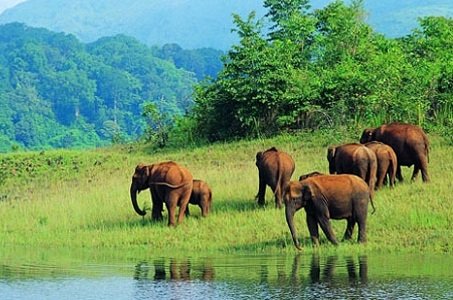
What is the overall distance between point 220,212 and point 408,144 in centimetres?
412

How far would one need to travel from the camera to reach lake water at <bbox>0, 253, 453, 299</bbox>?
44.6ft

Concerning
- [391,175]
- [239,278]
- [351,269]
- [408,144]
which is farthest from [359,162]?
[239,278]

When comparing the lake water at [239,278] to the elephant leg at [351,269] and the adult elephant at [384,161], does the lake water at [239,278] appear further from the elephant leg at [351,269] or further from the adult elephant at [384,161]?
the adult elephant at [384,161]

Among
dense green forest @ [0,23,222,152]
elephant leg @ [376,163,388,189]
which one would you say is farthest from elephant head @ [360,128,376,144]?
dense green forest @ [0,23,222,152]

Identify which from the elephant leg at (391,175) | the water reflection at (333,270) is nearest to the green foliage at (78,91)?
the elephant leg at (391,175)

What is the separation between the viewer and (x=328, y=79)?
31938 millimetres

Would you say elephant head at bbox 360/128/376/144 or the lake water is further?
elephant head at bbox 360/128/376/144

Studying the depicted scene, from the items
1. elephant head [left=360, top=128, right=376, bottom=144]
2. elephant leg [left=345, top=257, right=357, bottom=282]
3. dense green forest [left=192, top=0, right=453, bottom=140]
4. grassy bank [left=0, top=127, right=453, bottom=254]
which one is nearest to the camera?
elephant leg [left=345, top=257, right=357, bottom=282]

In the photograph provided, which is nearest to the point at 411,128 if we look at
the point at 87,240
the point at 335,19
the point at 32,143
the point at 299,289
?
the point at 87,240

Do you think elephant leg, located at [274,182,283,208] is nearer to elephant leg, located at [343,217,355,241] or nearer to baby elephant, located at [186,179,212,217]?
baby elephant, located at [186,179,212,217]

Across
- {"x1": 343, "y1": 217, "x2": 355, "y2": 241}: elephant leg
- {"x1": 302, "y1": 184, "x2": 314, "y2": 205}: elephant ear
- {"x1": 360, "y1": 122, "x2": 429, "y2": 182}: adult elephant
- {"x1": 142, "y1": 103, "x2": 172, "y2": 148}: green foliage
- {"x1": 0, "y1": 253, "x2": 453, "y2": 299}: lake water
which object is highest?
{"x1": 142, "y1": 103, "x2": 172, "y2": 148}: green foliage

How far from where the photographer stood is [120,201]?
920 inches

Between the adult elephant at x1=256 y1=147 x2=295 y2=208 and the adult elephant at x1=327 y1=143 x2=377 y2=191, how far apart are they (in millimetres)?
1120

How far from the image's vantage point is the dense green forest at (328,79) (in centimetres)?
3008
